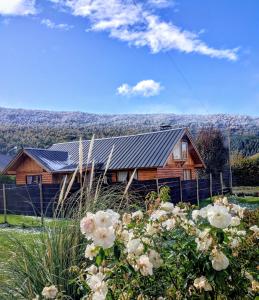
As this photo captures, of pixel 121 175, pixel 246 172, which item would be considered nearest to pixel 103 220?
pixel 121 175

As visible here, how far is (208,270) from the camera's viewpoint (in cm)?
198

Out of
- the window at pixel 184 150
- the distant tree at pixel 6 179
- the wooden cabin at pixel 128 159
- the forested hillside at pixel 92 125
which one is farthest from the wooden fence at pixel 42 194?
the forested hillside at pixel 92 125

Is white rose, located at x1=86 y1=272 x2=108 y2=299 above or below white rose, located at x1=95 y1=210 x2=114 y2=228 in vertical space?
below

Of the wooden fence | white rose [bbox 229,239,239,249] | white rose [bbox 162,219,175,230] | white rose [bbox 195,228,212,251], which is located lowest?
the wooden fence

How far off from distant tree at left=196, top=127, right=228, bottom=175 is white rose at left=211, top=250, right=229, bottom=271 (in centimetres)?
3082

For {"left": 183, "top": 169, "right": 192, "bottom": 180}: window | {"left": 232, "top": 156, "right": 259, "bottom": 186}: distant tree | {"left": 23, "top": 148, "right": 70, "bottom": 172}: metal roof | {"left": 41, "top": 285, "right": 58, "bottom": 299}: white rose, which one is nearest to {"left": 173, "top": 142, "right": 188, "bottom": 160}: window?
{"left": 183, "top": 169, "right": 192, "bottom": 180}: window

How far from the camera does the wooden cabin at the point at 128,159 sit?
67.2 feet

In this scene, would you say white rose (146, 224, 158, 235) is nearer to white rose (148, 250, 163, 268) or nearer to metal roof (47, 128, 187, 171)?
white rose (148, 250, 163, 268)

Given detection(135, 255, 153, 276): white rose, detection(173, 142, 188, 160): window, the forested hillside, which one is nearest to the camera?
detection(135, 255, 153, 276): white rose

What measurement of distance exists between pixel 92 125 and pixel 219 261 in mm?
60869

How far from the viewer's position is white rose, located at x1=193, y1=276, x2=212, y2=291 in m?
1.95

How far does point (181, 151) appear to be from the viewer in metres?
22.6

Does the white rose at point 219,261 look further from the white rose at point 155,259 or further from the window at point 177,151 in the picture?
the window at point 177,151

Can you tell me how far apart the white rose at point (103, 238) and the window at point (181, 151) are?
1997 cm
